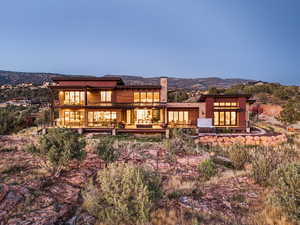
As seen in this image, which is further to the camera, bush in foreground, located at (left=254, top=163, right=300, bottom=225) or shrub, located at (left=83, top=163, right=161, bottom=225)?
shrub, located at (left=83, top=163, right=161, bottom=225)

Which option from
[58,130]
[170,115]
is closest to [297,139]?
[170,115]

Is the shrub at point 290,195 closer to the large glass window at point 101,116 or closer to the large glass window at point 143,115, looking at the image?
the large glass window at point 143,115

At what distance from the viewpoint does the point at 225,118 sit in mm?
23516

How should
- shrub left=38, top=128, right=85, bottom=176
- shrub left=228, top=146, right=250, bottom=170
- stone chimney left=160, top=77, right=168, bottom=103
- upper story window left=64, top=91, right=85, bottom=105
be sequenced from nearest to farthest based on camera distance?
shrub left=38, top=128, right=85, bottom=176 < shrub left=228, top=146, right=250, bottom=170 < upper story window left=64, top=91, right=85, bottom=105 < stone chimney left=160, top=77, right=168, bottom=103

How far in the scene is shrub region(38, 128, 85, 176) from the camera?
9.48 m

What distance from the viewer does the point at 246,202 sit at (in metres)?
6.55

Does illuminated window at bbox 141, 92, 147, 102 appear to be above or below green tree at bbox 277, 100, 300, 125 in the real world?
above

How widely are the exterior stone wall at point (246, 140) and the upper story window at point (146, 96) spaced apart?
887cm

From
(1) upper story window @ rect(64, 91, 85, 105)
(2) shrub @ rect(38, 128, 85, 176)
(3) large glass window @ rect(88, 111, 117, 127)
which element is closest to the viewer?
(2) shrub @ rect(38, 128, 85, 176)

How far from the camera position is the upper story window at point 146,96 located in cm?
2469

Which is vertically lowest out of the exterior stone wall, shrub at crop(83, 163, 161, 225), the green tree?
the exterior stone wall

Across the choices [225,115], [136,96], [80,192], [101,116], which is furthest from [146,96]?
[80,192]

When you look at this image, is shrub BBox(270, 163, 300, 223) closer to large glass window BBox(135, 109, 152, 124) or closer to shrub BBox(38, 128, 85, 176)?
shrub BBox(38, 128, 85, 176)

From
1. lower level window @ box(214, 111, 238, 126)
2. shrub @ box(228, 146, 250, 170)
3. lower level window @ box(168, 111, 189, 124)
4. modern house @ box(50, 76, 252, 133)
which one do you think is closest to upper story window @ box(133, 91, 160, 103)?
modern house @ box(50, 76, 252, 133)
